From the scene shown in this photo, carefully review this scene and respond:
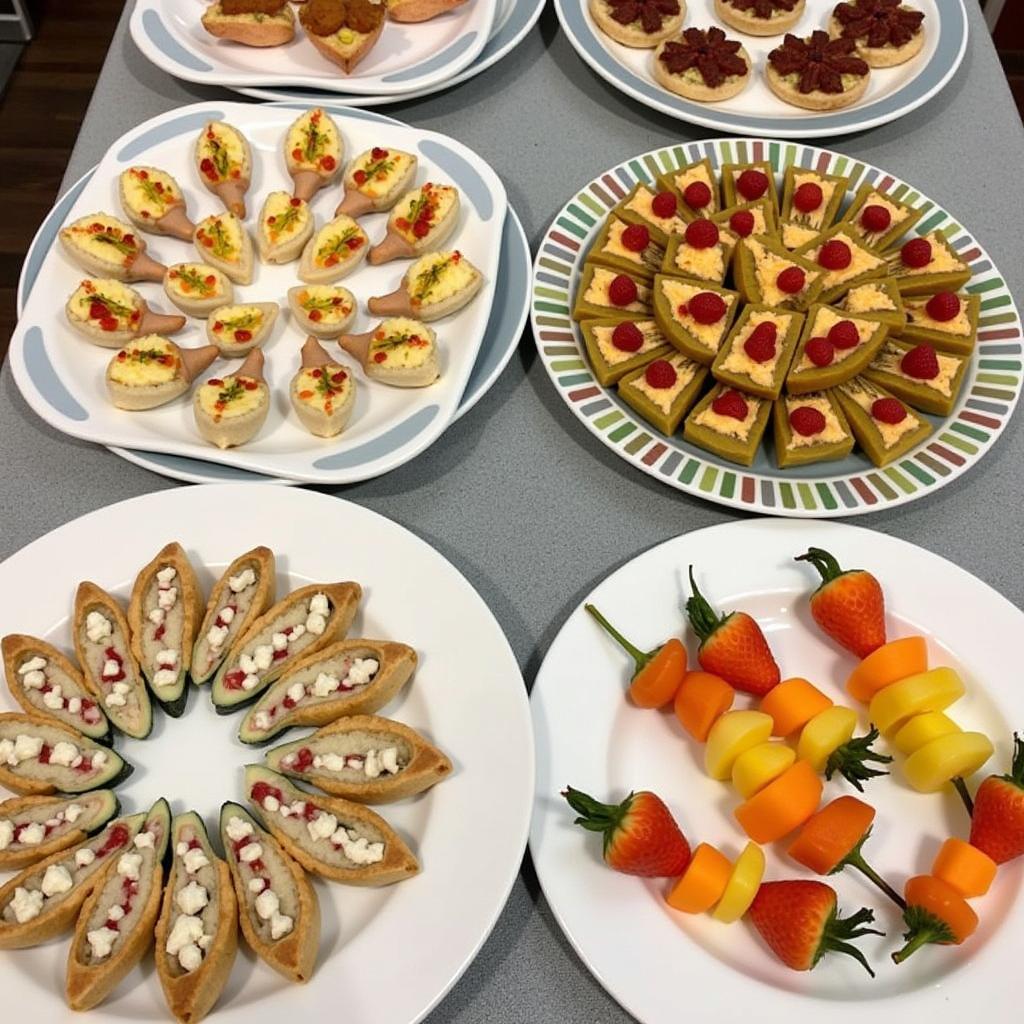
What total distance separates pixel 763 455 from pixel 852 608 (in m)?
0.35

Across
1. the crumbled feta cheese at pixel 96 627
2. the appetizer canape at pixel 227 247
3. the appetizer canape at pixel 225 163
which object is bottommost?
the crumbled feta cheese at pixel 96 627

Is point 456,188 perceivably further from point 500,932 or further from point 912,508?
point 500,932

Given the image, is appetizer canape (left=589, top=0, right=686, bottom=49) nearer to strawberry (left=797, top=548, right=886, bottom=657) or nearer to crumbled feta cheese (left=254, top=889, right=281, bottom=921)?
strawberry (left=797, top=548, right=886, bottom=657)

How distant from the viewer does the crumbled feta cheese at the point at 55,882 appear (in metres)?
1.20

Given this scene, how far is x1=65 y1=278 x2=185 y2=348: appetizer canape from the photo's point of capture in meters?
1.66

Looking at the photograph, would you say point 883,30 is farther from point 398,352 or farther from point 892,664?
point 892,664

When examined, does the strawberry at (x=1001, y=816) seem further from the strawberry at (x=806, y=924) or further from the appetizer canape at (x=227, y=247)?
the appetizer canape at (x=227, y=247)

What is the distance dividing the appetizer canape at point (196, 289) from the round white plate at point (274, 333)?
4 cm

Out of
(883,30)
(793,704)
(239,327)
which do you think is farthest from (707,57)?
(793,704)

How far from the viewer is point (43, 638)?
4.58ft

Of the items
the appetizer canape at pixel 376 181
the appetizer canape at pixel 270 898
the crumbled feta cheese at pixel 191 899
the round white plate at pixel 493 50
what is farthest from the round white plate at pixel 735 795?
the round white plate at pixel 493 50

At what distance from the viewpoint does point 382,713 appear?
1367 millimetres

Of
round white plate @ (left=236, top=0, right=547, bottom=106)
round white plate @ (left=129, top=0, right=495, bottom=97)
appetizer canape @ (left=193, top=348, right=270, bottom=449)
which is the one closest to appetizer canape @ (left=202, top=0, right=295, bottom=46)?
round white plate @ (left=129, top=0, right=495, bottom=97)

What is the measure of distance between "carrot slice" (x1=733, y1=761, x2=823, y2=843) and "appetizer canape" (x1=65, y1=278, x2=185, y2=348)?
1.22 m
